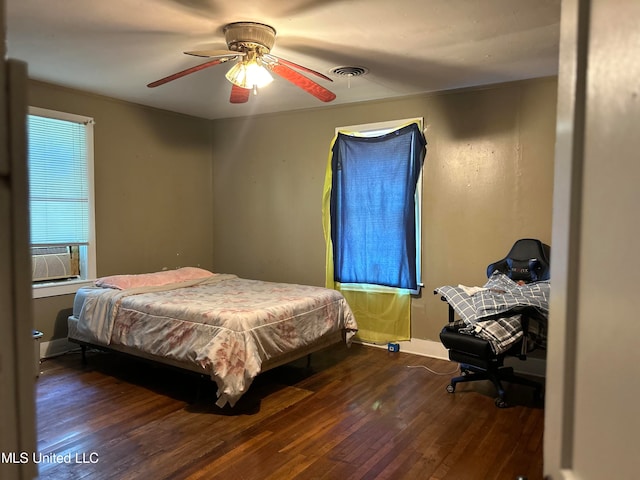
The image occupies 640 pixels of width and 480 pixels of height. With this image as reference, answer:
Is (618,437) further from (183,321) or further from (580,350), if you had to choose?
(183,321)

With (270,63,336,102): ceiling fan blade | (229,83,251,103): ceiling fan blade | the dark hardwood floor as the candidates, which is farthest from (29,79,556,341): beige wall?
(229,83,251,103): ceiling fan blade

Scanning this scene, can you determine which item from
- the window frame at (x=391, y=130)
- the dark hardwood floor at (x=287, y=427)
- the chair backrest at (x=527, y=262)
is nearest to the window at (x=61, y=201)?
the dark hardwood floor at (x=287, y=427)

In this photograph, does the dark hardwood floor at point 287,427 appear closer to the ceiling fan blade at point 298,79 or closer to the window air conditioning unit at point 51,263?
the window air conditioning unit at point 51,263

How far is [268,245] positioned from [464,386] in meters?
2.77

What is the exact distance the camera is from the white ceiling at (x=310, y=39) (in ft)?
8.48

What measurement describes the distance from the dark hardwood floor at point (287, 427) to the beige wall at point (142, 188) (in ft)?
4.18

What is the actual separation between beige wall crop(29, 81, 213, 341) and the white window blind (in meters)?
0.14

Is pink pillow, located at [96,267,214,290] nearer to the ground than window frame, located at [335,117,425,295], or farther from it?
nearer to the ground

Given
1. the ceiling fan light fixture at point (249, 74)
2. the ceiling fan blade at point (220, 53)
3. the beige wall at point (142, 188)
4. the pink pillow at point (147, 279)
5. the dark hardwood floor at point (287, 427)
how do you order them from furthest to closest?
the beige wall at point (142, 188)
the pink pillow at point (147, 279)
the ceiling fan light fixture at point (249, 74)
the ceiling fan blade at point (220, 53)
the dark hardwood floor at point (287, 427)

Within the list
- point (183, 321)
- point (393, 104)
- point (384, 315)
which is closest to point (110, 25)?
point (183, 321)

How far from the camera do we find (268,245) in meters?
5.47

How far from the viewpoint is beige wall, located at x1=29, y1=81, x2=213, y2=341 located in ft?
14.5

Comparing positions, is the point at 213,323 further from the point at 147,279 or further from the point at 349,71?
the point at 349,71

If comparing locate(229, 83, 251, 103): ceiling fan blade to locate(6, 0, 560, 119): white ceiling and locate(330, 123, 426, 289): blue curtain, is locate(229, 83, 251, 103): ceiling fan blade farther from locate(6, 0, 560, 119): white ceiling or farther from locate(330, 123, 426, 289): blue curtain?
locate(330, 123, 426, 289): blue curtain
